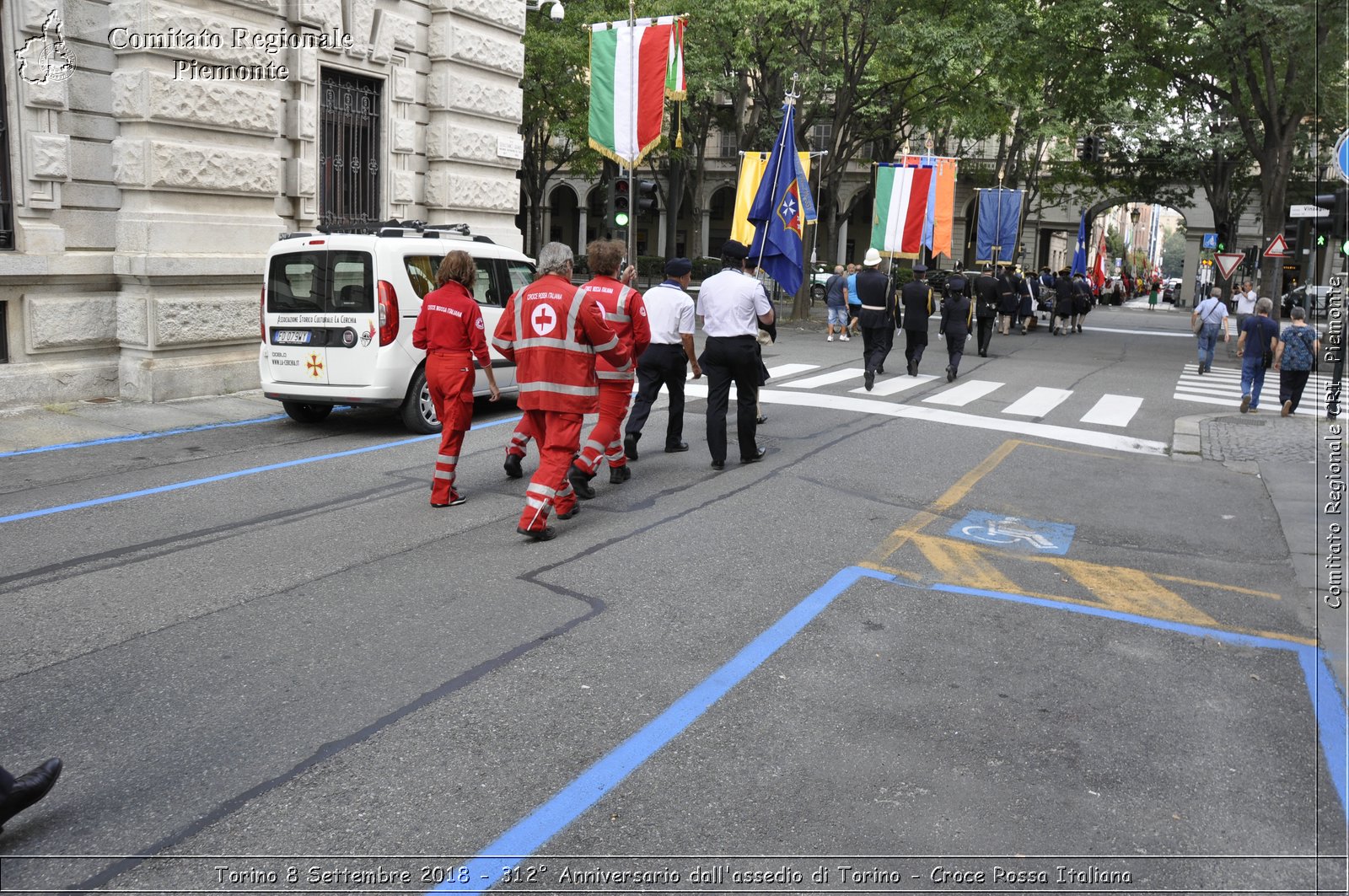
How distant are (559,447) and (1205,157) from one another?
4509 cm

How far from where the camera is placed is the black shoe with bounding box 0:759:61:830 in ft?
11.0

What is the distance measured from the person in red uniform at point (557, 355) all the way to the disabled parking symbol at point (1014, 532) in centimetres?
272

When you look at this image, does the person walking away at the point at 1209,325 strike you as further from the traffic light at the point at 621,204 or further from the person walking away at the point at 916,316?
the traffic light at the point at 621,204

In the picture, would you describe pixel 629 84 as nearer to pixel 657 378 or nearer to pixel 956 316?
pixel 956 316

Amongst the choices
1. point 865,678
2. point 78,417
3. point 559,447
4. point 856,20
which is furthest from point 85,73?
point 856,20

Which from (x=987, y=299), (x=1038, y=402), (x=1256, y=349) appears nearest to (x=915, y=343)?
(x=1038, y=402)

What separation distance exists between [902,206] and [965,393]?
1173cm

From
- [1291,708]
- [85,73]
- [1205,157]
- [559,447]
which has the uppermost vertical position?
[1205,157]

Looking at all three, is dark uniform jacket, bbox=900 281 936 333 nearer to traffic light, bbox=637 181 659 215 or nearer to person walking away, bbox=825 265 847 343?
traffic light, bbox=637 181 659 215

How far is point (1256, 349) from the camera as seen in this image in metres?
15.2

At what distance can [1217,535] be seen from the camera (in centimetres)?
821

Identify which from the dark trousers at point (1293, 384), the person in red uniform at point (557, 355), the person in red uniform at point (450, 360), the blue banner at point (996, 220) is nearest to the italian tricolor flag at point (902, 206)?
the blue banner at point (996, 220)

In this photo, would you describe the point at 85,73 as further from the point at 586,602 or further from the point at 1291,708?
the point at 1291,708

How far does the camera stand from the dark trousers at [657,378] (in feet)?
31.4
